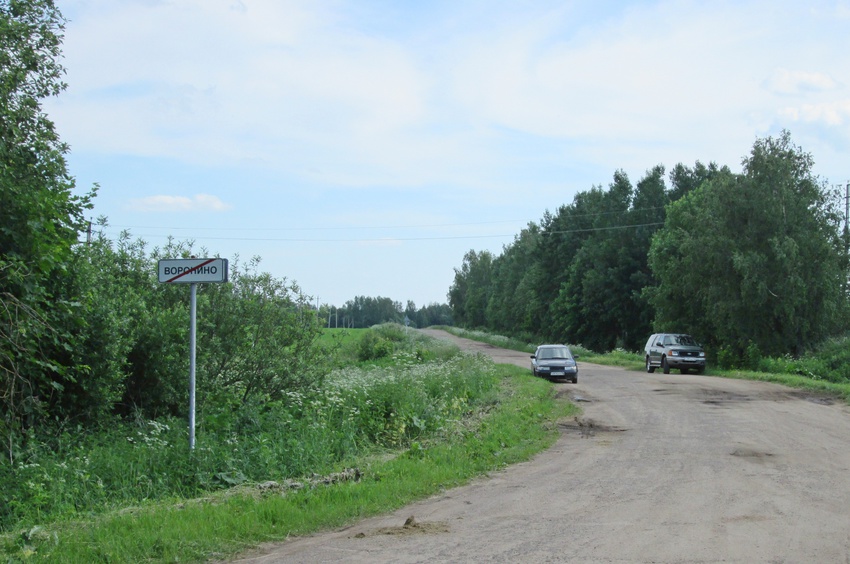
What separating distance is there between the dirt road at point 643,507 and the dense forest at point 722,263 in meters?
20.9

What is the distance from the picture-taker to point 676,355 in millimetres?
36500

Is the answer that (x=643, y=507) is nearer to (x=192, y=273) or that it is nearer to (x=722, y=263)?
(x=192, y=273)

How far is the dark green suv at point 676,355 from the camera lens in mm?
36500

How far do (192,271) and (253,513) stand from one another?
3.69m

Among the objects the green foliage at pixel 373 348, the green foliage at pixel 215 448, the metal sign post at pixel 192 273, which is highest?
Result: the metal sign post at pixel 192 273

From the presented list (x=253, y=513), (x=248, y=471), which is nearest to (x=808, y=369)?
(x=248, y=471)

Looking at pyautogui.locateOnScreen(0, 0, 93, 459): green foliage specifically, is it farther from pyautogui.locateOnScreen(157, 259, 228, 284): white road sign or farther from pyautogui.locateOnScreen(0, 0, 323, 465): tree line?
pyautogui.locateOnScreen(157, 259, 228, 284): white road sign

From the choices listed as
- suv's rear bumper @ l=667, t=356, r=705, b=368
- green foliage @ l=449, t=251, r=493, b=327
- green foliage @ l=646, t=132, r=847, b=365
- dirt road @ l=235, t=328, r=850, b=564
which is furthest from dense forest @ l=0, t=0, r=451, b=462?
green foliage @ l=449, t=251, r=493, b=327

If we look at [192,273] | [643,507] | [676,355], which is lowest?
[643,507]

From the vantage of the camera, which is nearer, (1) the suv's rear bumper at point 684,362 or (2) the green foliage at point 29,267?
(2) the green foliage at point 29,267

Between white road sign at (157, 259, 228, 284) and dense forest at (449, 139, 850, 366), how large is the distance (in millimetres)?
30611

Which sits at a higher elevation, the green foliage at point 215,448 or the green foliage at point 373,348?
the green foliage at point 373,348

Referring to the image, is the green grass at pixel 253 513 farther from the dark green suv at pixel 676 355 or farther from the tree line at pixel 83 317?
the dark green suv at pixel 676 355

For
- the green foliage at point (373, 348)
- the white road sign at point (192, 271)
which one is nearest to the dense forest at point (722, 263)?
the green foliage at point (373, 348)
